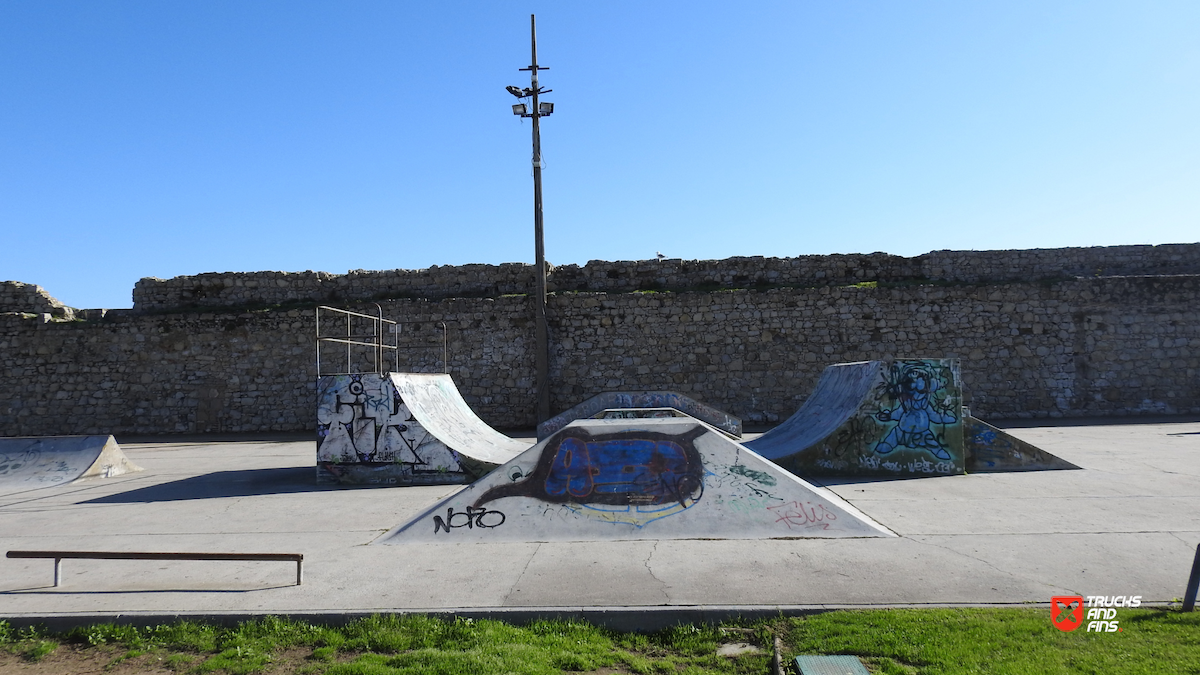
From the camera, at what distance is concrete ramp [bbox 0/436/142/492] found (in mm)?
11195

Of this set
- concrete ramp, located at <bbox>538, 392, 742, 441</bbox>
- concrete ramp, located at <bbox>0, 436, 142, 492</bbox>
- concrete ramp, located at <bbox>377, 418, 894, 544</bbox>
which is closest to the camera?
concrete ramp, located at <bbox>377, 418, 894, 544</bbox>

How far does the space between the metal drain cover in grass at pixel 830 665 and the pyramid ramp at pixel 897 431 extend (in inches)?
263

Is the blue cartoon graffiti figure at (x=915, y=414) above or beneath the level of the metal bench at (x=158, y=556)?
above

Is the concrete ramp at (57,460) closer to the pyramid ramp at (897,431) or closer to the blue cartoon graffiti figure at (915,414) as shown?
the pyramid ramp at (897,431)

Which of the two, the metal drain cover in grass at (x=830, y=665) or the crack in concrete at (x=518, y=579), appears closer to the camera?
the metal drain cover in grass at (x=830, y=665)

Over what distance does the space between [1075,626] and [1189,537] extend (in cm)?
301

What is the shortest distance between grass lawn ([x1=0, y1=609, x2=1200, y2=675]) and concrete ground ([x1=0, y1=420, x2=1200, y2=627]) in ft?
0.61

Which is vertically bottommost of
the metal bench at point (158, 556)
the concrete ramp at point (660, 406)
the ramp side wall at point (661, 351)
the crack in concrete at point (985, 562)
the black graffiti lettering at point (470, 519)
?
the crack in concrete at point (985, 562)

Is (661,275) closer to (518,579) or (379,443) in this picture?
(379,443)

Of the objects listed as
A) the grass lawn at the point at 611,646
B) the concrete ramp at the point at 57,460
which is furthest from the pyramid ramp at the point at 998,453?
the concrete ramp at the point at 57,460

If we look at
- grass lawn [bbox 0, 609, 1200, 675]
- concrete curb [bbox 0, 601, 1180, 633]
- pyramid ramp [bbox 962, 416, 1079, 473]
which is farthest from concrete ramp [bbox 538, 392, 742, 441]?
grass lawn [bbox 0, 609, 1200, 675]

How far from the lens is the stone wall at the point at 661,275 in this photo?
19.0m

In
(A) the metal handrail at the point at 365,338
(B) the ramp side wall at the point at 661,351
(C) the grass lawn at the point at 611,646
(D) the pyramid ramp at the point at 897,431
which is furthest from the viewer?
(B) the ramp side wall at the point at 661,351

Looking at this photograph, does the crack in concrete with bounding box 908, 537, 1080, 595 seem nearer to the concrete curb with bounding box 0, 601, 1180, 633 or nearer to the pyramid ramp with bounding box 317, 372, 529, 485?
the concrete curb with bounding box 0, 601, 1180, 633
